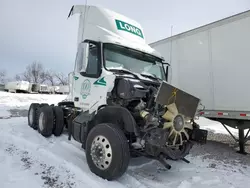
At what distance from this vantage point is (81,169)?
380 centimetres

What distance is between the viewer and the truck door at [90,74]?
14.1 feet

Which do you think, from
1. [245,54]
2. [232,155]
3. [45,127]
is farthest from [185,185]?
[45,127]

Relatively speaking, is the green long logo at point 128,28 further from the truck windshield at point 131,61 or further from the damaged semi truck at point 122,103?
the truck windshield at point 131,61

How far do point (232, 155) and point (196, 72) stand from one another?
257cm

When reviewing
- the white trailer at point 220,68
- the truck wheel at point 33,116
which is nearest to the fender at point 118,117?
the white trailer at point 220,68

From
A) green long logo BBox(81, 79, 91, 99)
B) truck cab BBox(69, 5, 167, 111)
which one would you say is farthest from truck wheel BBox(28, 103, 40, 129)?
green long logo BBox(81, 79, 91, 99)

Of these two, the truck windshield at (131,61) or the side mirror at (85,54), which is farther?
the truck windshield at (131,61)

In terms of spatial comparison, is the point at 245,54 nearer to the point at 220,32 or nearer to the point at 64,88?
the point at 220,32

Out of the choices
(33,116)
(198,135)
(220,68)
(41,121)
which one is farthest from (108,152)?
(33,116)

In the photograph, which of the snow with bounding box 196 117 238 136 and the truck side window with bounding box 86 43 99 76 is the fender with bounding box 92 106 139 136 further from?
the snow with bounding box 196 117 238 136

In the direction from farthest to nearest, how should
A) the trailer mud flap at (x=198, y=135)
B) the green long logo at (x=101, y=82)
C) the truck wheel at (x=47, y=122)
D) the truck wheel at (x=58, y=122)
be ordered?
the truck wheel at (x=58, y=122)
the truck wheel at (x=47, y=122)
the green long logo at (x=101, y=82)
the trailer mud flap at (x=198, y=135)

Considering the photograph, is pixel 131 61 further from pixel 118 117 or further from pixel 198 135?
pixel 198 135

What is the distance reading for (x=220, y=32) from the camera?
19.1 feet

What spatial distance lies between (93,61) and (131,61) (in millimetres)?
859
